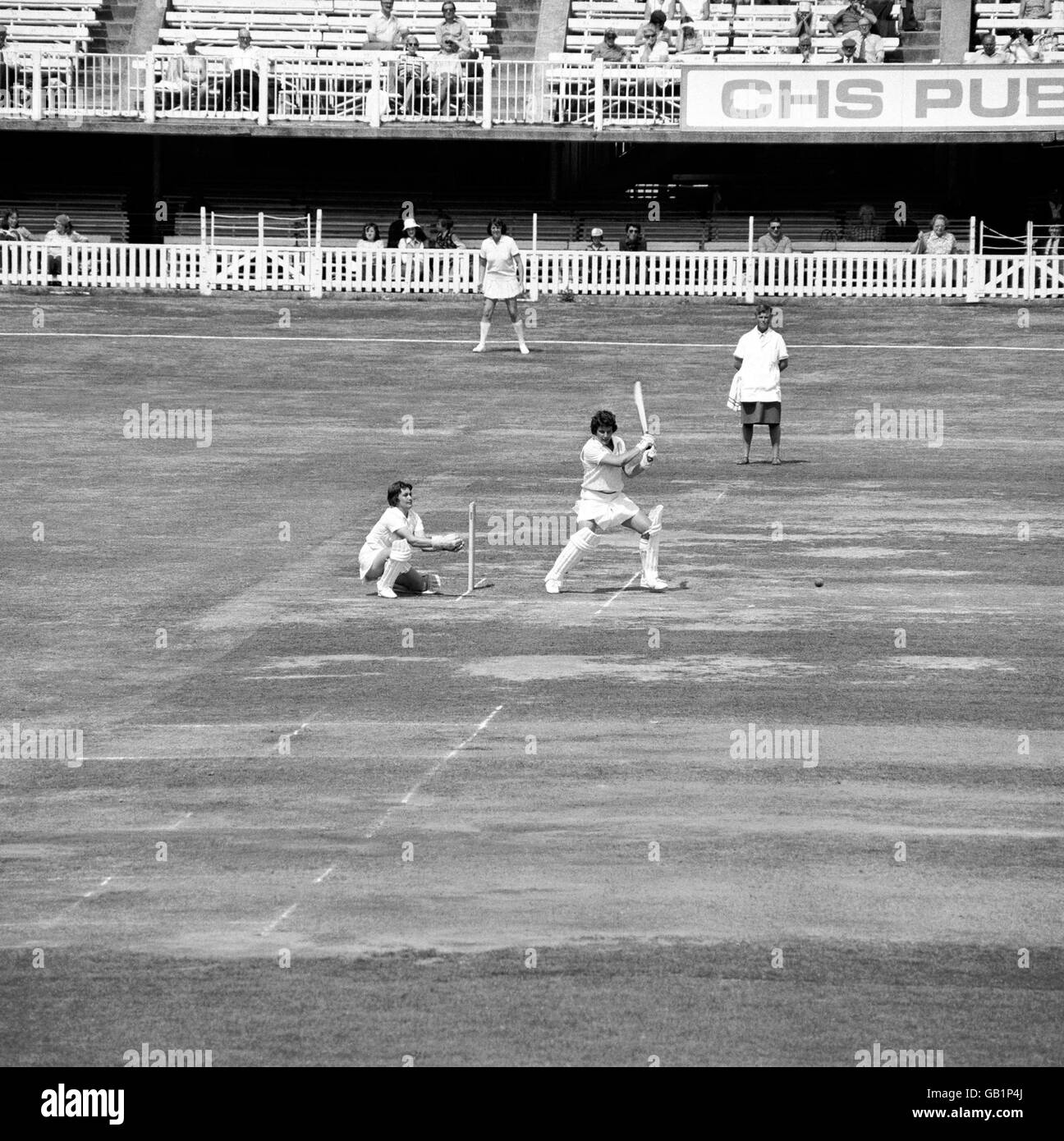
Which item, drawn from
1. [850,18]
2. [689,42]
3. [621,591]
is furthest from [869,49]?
[621,591]

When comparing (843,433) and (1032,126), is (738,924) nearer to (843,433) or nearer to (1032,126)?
(843,433)

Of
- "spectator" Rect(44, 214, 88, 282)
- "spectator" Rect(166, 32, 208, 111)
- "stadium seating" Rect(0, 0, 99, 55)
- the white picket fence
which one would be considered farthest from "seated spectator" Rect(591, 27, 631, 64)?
"spectator" Rect(44, 214, 88, 282)

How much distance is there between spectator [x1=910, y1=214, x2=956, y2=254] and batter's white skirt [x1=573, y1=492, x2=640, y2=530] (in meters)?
22.1

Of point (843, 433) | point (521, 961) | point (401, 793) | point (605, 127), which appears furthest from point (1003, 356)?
point (521, 961)

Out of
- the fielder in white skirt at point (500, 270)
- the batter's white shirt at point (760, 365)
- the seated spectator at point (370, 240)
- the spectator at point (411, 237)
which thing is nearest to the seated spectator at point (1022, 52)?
the spectator at point (411, 237)

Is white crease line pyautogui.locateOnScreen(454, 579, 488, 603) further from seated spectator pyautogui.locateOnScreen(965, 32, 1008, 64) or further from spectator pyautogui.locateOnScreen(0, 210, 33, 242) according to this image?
seated spectator pyautogui.locateOnScreen(965, 32, 1008, 64)

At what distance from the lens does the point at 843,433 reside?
3050 centimetres

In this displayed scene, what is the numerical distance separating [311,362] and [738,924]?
2463 centimetres

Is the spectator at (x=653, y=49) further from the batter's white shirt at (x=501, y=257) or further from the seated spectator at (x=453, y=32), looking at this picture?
the batter's white shirt at (x=501, y=257)

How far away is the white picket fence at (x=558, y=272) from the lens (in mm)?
40969

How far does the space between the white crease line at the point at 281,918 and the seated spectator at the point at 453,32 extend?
34.2 m

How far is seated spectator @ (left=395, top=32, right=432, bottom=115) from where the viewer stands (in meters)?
42.7

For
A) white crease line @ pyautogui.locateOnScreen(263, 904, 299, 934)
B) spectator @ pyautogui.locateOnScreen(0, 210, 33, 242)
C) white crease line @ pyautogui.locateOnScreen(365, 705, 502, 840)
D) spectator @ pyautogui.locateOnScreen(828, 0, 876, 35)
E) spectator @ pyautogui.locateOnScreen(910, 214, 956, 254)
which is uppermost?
spectator @ pyautogui.locateOnScreen(828, 0, 876, 35)

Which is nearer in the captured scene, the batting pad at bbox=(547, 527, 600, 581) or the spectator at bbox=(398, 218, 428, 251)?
the batting pad at bbox=(547, 527, 600, 581)
